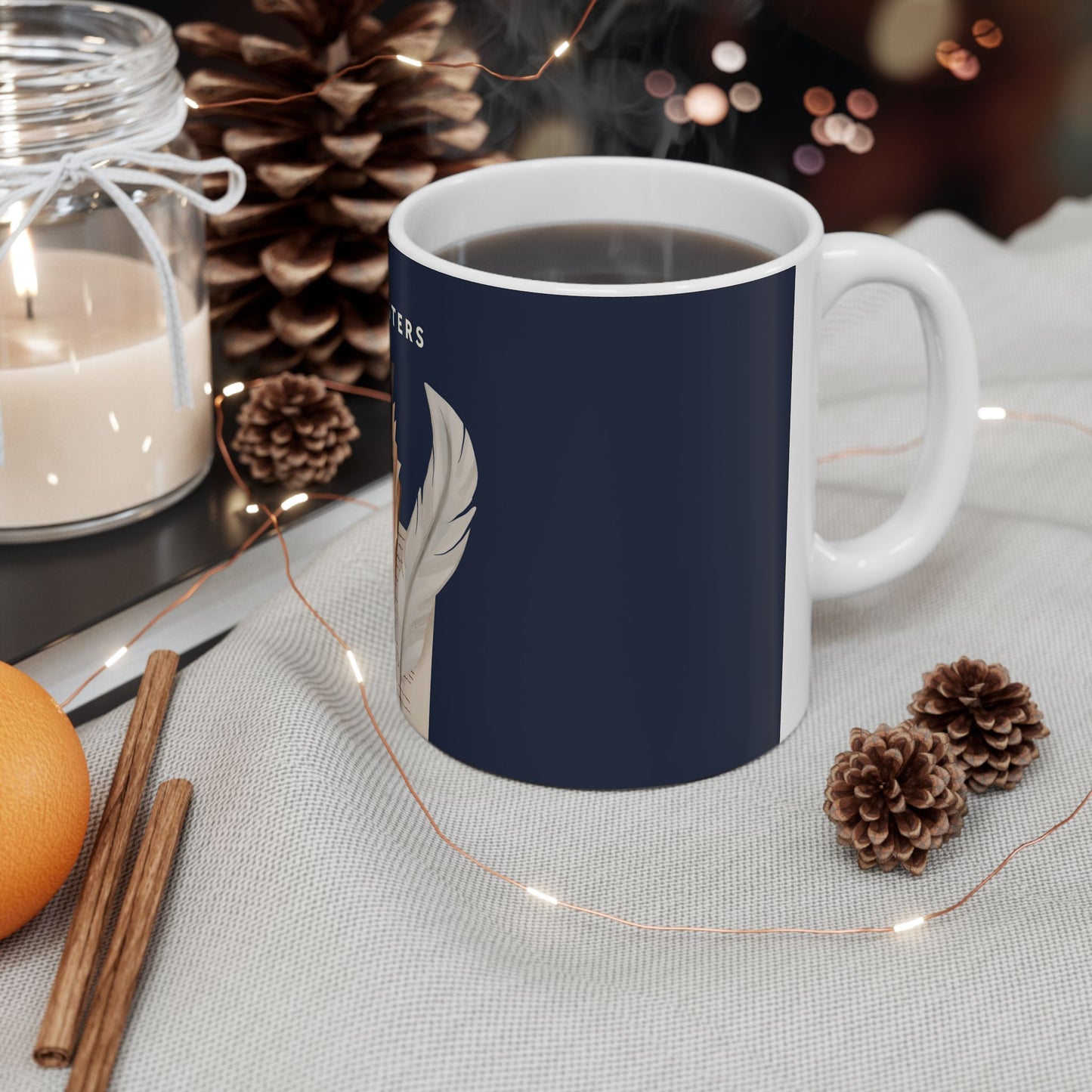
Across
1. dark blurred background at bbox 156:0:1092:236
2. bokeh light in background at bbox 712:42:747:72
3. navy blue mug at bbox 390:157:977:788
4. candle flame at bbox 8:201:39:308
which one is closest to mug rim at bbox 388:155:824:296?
navy blue mug at bbox 390:157:977:788

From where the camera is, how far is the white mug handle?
518mm

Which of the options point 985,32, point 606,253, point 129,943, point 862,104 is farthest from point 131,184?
point 985,32

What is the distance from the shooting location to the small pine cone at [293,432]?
746mm

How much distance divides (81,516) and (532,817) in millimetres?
312

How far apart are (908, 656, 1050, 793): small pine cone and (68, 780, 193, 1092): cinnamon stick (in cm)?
31

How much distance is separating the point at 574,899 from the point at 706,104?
709 mm

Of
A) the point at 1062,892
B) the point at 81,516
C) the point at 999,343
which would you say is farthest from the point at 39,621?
the point at 999,343

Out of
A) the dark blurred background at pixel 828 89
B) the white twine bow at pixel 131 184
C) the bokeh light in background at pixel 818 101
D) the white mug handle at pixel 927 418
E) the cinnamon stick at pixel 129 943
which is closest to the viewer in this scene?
the cinnamon stick at pixel 129 943

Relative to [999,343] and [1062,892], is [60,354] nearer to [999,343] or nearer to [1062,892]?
[1062,892]

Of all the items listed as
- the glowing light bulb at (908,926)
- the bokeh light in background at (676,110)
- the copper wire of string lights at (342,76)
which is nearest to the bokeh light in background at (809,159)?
the bokeh light in background at (676,110)

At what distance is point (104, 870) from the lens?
483 mm

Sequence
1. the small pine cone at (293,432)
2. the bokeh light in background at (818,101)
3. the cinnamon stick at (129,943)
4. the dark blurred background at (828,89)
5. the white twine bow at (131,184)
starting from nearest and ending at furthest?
the cinnamon stick at (129,943) → the white twine bow at (131,184) → the small pine cone at (293,432) → the dark blurred background at (828,89) → the bokeh light in background at (818,101)

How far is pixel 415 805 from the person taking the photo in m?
0.54

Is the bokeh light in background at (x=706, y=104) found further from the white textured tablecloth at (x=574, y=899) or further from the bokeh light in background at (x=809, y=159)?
the white textured tablecloth at (x=574, y=899)
